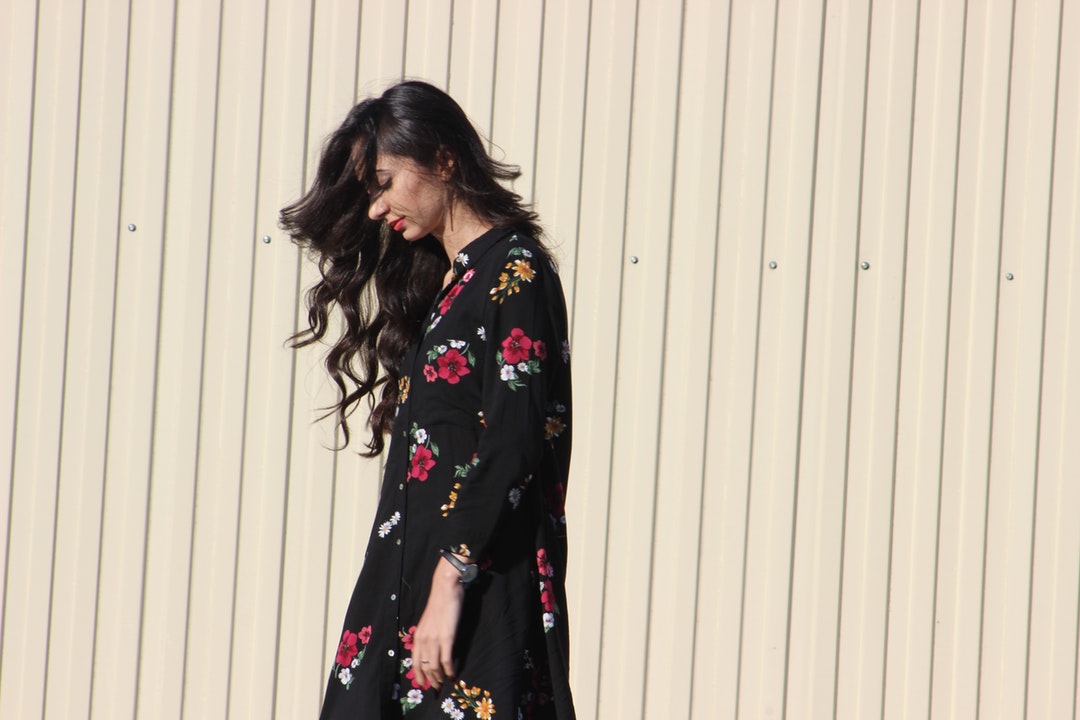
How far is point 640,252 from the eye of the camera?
12.1 feet

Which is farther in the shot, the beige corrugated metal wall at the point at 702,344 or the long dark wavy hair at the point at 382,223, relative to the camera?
the beige corrugated metal wall at the point at 702,344

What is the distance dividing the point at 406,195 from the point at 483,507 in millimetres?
635

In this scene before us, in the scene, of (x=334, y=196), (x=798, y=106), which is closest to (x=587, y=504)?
(x=798, y=106)

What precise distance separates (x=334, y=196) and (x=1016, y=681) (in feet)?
8.96

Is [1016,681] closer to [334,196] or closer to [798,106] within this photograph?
[798,106]

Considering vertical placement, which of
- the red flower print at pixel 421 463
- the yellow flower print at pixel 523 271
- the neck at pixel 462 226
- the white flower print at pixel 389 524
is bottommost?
the white flower print at pixel 389 524

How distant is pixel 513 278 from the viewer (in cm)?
204

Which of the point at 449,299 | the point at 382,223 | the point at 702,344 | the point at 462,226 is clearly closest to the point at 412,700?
the point at 449,299

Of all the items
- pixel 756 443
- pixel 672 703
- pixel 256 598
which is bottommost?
pixel 672 703

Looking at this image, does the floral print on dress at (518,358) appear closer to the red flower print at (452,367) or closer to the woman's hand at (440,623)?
the red flower print at (452,367)

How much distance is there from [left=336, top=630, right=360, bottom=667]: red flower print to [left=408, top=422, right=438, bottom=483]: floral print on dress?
0.33 meters

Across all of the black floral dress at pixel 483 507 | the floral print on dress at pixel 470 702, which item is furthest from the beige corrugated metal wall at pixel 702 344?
the floral print on dress at pixel 470 702

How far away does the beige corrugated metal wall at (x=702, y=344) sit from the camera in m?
3.64

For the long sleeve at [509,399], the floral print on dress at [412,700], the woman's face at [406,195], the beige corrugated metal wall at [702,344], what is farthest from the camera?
the beige corrugated metal wall at [702,344]
